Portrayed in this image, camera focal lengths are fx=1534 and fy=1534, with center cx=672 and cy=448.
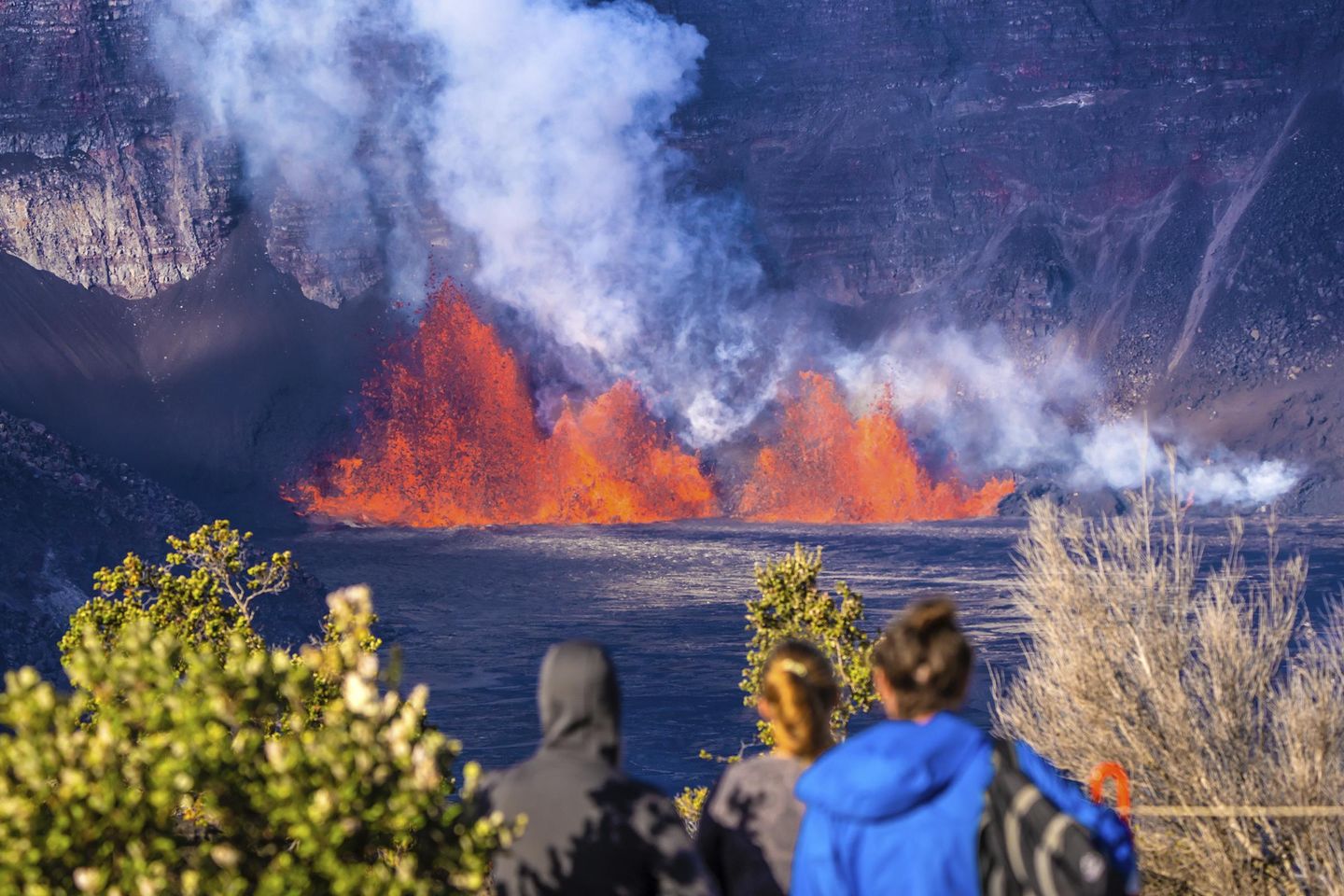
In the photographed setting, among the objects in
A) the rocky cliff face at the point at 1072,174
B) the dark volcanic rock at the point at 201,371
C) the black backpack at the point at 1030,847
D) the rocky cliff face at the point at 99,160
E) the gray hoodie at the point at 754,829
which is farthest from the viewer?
the rocky cliff face at the point at 99,160

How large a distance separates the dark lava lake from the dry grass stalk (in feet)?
89.7

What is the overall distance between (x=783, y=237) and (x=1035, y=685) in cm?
9745

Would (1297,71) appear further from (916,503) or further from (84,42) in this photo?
(84,42)

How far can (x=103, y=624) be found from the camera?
14266 millimetres

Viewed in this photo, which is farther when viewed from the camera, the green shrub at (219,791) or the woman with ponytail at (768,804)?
the woman with ponytail at (768,804)

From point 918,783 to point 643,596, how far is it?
65.1m

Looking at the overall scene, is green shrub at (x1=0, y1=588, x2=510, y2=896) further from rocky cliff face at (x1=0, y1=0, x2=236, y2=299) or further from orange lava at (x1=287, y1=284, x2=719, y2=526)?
rocky cliff face at (x1=0, y1=0, x2=236, y2=299)

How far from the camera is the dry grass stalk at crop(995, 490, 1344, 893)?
37.8ft

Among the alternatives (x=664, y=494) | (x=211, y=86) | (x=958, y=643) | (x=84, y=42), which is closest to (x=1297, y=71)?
(x=664, y=494)

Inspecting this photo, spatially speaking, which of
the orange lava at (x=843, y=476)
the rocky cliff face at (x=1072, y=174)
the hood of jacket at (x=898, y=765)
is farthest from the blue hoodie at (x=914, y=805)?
the orange lava at (x=843, y=476)

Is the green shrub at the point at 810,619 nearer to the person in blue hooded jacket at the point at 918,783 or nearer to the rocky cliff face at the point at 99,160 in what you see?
the person in blue hooded jacket at the point at 918,783

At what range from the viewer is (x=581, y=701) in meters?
4.41

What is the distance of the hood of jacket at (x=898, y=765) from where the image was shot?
167 inches

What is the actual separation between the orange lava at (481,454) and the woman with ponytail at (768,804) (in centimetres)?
8878
